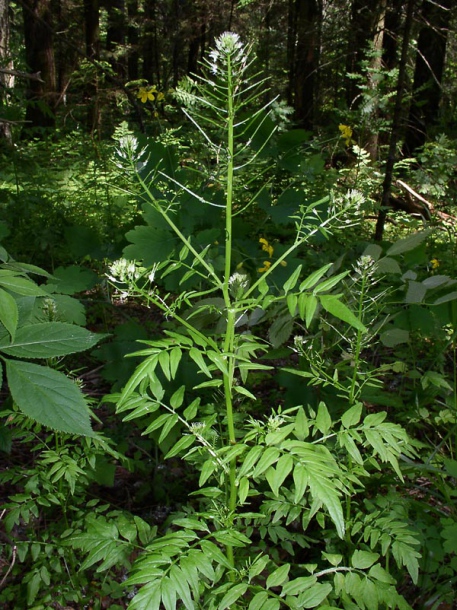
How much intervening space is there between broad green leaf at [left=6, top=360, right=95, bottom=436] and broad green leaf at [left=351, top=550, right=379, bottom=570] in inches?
33.1

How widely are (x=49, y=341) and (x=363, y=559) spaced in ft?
3.29

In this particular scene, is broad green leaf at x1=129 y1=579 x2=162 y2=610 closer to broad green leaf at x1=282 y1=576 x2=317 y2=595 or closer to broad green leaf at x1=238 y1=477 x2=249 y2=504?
broad green leaf at x1=238 y1=477 x2=249 y2=504

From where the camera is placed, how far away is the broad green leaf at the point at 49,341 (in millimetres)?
1043

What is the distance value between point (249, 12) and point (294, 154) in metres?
13.4

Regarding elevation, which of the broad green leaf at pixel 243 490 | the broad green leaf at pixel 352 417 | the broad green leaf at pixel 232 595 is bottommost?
the broad green leaf at pixel 232 595

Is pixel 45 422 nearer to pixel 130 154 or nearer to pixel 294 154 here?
pixel 130 154

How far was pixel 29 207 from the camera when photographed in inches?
159

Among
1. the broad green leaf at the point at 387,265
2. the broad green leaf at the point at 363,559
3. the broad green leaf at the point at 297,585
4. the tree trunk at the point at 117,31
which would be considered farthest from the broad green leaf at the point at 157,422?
the tree trunk at the point at 117,31

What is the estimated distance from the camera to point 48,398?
99 centimetres

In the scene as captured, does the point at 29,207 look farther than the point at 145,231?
Yes

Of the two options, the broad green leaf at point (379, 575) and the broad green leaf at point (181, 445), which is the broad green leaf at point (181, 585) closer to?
the broad green leaf at point (181, 445)

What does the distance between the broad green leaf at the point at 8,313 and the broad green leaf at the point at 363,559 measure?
3.45 ft

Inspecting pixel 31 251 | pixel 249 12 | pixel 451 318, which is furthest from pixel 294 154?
pixel 249 12

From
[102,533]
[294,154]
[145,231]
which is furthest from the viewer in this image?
[294,154]
